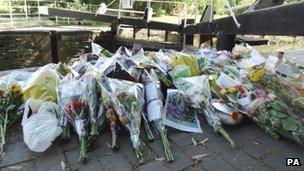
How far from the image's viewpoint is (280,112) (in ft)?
7.70

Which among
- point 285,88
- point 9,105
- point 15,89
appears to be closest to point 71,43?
point 15,89

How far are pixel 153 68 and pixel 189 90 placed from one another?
46cm

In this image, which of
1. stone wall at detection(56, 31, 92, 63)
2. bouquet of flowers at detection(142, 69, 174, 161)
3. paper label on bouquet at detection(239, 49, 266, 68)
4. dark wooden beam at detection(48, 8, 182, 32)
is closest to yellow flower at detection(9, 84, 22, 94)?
bouquet of flowers at detection(142, 69, 174, 161)

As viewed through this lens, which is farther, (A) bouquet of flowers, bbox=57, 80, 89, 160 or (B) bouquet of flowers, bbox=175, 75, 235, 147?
(B) bouquet of flowers, bbox=175, 75, 235, 147

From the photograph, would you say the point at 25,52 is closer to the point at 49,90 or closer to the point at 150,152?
the point at 49,90

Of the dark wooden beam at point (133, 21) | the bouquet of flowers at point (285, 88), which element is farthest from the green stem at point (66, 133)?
the dark wooden beam at point (133, 21)

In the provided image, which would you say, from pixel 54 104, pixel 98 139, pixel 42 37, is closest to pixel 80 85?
pixel 54 104

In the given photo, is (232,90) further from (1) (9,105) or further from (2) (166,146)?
(1) (9,105)

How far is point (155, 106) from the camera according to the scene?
Result: 94.4 inches

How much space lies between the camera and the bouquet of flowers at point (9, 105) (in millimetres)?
2308

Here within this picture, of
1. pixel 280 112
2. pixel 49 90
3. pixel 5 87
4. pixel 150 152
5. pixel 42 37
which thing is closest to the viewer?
pixel 150 152

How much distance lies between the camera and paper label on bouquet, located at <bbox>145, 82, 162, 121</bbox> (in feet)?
7.70

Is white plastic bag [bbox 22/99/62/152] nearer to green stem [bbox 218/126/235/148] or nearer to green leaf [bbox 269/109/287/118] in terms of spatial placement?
green stem [bbox 218/126/235/148]

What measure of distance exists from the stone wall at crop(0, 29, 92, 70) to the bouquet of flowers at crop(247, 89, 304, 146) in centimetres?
492
